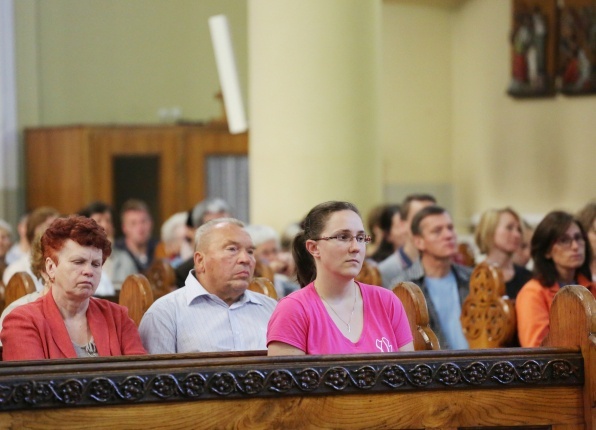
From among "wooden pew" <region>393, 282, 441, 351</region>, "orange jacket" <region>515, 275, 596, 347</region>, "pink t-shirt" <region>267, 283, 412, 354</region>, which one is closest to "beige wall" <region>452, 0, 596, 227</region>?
A: "orange jacket" <region>515, 275, 596, 347</region>

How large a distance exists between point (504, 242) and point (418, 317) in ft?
9.24

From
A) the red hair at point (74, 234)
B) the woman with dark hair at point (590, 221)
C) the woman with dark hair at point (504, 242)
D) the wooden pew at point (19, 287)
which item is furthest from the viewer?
the woman with dark hair at point (504, 242)

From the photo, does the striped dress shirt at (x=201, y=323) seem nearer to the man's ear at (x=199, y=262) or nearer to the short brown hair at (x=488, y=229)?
the man's ear at (x=199, y=262)

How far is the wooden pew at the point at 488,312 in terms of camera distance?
531cm

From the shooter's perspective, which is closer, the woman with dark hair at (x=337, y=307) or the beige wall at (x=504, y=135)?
the woman with dark hair at (x=337, y=307)

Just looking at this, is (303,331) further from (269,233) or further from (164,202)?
(164,202)

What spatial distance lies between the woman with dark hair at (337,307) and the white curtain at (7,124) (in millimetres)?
10803

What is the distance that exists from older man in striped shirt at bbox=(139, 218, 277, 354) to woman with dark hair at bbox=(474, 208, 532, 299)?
2402mm

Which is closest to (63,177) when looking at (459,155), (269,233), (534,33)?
(459,155)

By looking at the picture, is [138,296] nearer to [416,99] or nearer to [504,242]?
[504,242]

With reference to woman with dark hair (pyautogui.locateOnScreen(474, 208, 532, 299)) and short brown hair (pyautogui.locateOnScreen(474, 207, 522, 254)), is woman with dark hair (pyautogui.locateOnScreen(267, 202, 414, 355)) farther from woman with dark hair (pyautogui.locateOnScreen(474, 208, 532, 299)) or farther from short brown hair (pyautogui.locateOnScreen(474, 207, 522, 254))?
short brown hair (pyautogui.locateOnScreen(474, 207, 522, 254))

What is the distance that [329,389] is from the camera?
3.13 meters

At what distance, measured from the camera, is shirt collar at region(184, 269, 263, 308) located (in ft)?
15.0

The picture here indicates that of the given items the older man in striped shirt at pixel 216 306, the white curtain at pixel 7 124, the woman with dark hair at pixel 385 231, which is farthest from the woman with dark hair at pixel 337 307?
the white curtain at pixel 7 124
